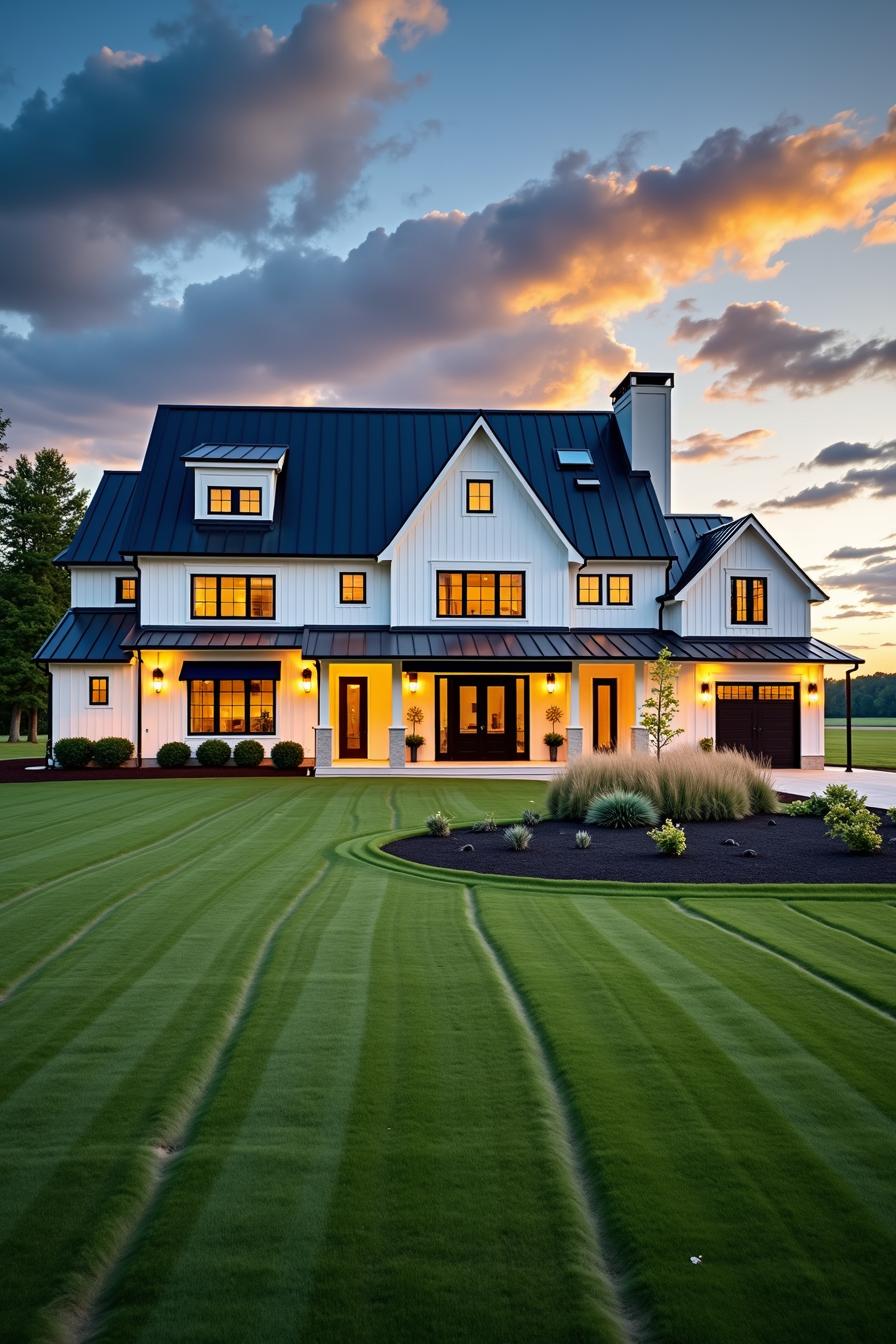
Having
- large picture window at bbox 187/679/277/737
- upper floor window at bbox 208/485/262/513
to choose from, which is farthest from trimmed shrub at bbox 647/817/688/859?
upper floor window at bbox 208/485/262/513

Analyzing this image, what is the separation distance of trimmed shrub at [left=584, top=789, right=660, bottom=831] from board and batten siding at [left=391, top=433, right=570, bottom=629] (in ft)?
47.3

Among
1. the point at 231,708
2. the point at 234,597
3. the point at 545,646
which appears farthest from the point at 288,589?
the point at 545,646

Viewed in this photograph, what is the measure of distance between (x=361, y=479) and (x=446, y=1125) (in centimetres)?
2813

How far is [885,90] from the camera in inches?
599

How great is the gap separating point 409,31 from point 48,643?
21901 mm

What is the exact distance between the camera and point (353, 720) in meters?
28.9

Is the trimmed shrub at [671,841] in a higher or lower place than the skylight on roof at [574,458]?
lower

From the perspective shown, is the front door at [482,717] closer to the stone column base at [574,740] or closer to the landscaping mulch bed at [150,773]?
the stone column base at [574,740]

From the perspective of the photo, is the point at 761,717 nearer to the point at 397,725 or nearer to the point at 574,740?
the point at 574,740

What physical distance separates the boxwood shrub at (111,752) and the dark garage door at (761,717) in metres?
20.7

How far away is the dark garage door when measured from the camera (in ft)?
94.2

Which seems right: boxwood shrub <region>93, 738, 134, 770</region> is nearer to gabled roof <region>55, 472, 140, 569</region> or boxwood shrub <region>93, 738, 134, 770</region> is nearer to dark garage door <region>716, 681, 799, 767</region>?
gabled roof <region>55, 472, 140, 569</region>

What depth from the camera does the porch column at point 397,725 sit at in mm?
26064

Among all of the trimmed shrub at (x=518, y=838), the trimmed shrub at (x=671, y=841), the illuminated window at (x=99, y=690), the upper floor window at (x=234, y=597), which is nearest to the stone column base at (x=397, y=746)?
the upper floor window at (x=234, y=597)
